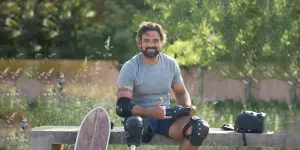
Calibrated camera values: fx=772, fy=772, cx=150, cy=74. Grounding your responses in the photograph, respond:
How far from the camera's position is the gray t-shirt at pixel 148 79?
5.97 m

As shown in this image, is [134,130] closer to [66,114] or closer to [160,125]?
[160,125]

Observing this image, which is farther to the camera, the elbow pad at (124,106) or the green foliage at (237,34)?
the green foliage at (237,34)

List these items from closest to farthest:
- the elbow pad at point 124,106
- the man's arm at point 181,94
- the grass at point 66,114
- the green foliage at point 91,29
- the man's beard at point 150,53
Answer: the elbow pad at point 124,106
the man's beard at point 150,53
the man's arm at point 181,94
the grass at point 66,114
the green foliage at point 91,29

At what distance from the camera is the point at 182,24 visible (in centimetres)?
1716

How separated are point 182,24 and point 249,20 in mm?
2537

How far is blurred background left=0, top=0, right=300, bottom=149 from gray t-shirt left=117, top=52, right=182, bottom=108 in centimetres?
127

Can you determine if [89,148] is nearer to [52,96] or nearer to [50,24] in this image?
[52,96]

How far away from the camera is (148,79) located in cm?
601

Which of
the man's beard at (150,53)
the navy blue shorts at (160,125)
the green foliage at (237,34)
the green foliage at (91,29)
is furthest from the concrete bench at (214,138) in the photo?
the green foliage at (91,29)

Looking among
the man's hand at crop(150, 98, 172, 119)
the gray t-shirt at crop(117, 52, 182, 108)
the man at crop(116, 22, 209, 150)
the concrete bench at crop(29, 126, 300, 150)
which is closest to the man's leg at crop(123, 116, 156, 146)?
the man at crop(116, 22, 209, 150)

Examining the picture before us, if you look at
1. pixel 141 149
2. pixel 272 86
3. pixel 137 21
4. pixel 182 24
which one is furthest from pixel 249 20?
pixel 141 149

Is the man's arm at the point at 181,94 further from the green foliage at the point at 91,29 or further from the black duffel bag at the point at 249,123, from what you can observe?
the green foliage at the point at 91,29

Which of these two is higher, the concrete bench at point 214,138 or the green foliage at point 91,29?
the green foliage at point 91,29

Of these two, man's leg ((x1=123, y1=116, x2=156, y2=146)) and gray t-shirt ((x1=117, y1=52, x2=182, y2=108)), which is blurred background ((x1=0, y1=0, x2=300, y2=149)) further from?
man's leg ((x1=123, y1=116, x2=156, y2=146))
